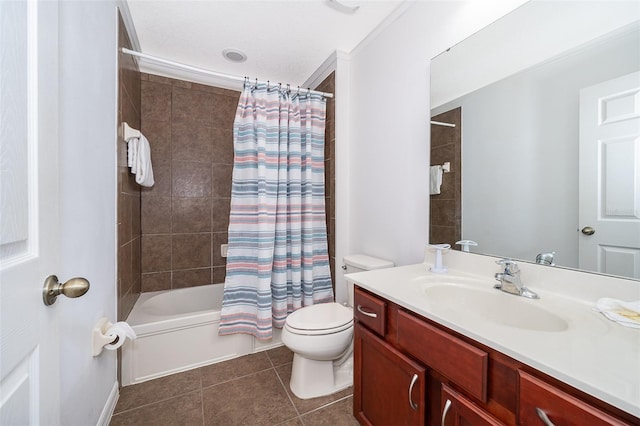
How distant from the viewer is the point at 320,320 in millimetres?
1565

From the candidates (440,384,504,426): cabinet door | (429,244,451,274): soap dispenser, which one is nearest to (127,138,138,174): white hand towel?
(429,244,451,274): soap dispenser

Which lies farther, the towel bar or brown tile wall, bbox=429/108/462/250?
the towel bar

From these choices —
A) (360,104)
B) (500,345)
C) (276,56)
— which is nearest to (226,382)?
(500,345)

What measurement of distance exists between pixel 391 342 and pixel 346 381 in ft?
2.73

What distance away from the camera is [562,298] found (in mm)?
930

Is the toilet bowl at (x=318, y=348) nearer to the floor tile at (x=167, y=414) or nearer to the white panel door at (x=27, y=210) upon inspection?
the floor tile at (x=167, y=414)

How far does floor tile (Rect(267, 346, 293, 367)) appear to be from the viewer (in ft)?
6.21

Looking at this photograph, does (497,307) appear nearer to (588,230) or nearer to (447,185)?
(588,230)

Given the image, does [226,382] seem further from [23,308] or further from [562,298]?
[562,298]

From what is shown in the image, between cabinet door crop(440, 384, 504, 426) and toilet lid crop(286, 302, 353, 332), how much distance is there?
0.73 metres

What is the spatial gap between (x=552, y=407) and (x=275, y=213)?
1.72 meters

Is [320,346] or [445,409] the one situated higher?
[445,409]

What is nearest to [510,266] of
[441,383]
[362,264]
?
[441,383]

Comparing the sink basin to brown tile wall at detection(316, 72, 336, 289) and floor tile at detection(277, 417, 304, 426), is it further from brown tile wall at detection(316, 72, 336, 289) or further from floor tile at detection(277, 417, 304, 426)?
brown tile wall at detection(316, 72, 336, 289)
